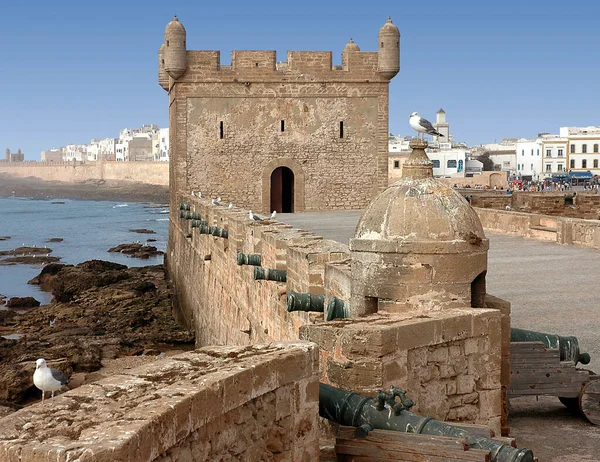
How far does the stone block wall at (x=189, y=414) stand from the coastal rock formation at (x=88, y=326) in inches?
413

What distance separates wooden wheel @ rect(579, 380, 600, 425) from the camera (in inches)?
229

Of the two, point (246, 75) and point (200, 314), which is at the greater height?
point (246, 75)

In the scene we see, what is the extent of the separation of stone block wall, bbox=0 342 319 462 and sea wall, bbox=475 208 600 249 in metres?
11.6

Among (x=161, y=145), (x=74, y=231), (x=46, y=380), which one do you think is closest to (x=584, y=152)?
(x=74, y=231)

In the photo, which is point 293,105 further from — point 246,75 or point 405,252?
point 405,252

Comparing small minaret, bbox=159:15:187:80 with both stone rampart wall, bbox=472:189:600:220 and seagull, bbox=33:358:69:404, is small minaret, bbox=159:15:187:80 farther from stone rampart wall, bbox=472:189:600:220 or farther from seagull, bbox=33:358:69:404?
seagull, bbox=33:358:69:404

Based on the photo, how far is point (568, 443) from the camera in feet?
17.5

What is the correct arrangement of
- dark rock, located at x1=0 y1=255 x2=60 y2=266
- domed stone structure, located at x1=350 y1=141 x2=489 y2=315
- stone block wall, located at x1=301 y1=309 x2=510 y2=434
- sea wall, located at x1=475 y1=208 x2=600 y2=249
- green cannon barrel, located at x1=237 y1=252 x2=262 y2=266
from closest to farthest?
stone block wall, located at x1=301 y1=309 x2=510 y2=434, domed stone structure, located at x1=350 y1=141 x2=489 y2=315, green cannon barrel, located at x1=237 y1=252 x2=262 y2=266, sea wall, located at x1=475 y1=208 x2=600 y2=249, dark rock, located at x1=0 y1=255 x2=60 y2=266

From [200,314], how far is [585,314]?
34.2 ft

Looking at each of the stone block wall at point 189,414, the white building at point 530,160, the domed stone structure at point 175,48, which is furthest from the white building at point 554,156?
the stone block wall at point 189,414

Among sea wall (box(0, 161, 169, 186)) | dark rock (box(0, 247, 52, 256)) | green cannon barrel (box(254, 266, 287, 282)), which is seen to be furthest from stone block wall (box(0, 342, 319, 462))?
sea wall (box(0, 161, 169, 186))

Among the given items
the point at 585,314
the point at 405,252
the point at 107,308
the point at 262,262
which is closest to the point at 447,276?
the point at 405,252

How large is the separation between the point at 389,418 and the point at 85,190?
412 feet

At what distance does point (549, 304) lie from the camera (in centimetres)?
939
